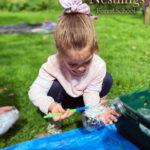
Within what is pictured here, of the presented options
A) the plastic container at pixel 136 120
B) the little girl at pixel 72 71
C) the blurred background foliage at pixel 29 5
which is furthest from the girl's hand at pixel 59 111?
the blurred background foliage at pixel 29 5

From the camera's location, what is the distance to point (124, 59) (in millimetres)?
4172

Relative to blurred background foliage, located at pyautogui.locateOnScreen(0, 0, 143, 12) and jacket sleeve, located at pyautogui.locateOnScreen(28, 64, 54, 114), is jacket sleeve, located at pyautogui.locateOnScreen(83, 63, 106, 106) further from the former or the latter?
blurred background foliage, located at pyautogui.locateOnScreen(0, 0, 143, 12)

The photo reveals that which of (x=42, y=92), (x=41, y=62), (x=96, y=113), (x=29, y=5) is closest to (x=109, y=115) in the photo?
(x=96, y=113)

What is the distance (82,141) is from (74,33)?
619 millimetres

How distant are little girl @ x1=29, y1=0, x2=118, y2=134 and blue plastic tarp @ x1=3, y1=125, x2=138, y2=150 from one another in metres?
0.11

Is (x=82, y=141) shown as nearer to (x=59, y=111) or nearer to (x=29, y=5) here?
(x=59, y=111)

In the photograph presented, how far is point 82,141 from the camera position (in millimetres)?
2385

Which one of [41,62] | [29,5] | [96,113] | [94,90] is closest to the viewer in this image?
[96,113]

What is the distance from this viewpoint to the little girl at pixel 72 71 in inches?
85.1

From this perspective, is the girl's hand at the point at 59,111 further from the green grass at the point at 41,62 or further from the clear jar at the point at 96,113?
the green grass at the point at 41,62

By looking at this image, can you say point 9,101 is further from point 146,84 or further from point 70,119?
point 146,84

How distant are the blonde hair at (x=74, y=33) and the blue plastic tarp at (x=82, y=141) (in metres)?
0.50

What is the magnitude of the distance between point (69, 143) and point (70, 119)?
39 cm

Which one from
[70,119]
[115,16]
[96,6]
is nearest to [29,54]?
[70,119]
